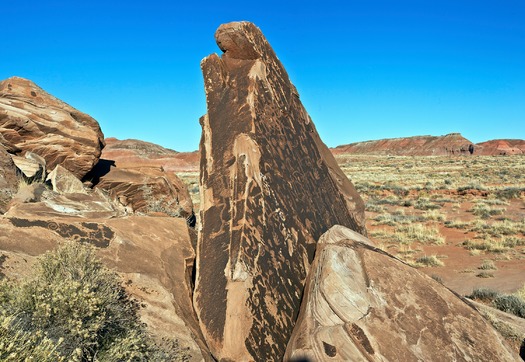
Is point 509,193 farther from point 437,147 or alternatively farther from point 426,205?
point 437,147

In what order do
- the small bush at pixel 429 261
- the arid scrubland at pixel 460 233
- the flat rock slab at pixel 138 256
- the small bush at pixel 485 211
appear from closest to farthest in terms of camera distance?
the flat rock slab at pixel 138 256, the arid scrubland at pixel 460 233, the small bush at pixel 429 261, the small bush at pixel 485 211

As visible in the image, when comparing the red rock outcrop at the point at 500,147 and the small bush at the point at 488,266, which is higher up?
the red rock outcrop at the point at 500,147

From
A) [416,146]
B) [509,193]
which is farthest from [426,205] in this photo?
[416,146]

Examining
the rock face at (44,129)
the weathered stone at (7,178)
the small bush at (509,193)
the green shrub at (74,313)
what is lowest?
the small bush at (509,193)

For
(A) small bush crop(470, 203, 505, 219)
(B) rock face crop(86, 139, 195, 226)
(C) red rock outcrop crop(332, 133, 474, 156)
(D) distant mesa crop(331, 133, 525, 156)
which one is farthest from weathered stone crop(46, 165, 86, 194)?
(C) red rock outcrop crop(332, 133, 474, 156)

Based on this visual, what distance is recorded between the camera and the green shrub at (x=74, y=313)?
308 cm

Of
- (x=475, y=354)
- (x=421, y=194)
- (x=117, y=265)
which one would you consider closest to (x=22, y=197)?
(x=117, y=265)

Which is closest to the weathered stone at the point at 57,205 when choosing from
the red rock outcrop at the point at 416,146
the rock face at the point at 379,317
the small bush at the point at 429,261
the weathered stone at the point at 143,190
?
the rock face at the point at 379,317

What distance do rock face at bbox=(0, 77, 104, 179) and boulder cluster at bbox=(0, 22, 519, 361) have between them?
5.24 metres

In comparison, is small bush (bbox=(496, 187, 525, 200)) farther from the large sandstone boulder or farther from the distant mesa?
the distant mesa

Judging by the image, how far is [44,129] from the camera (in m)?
11.9

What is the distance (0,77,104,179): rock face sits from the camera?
37.1ft

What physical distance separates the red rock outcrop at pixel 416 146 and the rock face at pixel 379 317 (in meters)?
137

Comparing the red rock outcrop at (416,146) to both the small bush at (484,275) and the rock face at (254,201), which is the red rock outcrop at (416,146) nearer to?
the small bush at (484,275)
